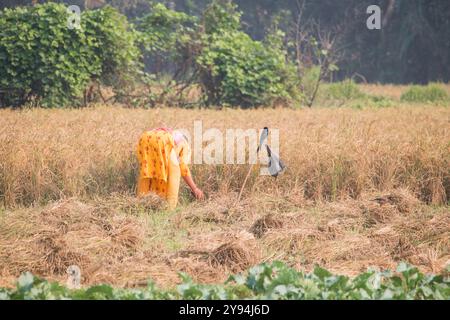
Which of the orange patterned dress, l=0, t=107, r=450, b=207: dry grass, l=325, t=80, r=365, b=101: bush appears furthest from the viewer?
l=325, t=80, r=365, b=101: bush

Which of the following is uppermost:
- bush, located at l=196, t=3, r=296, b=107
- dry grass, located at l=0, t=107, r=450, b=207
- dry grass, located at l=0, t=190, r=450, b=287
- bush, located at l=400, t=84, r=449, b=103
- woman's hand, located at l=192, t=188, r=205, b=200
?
bush, located at l=196, t=3, r=296, b=107

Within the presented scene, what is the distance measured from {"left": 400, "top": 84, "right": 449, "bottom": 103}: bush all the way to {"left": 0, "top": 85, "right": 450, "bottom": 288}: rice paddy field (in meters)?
7.71

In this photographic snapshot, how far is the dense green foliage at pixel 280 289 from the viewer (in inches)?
182

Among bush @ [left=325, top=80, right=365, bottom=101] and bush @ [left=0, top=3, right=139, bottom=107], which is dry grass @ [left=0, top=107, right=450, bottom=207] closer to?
bush @ [left=0, top=3, right=139, bottom=107]

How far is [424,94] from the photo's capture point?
18469mm

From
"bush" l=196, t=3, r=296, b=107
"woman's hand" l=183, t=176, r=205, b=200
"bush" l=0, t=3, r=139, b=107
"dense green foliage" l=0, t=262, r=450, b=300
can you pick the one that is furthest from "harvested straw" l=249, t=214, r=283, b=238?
"bush" l=196, t=3, r=296, b=107

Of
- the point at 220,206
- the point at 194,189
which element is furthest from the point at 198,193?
the point at 220,206

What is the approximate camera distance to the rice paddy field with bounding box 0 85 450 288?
5.88m

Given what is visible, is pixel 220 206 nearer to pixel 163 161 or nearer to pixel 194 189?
pixel 194 189

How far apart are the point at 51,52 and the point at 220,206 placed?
7059 millimetres

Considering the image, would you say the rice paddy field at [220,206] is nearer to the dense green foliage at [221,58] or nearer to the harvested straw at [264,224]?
the harvested straw at [264,224]

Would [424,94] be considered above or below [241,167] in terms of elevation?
above
